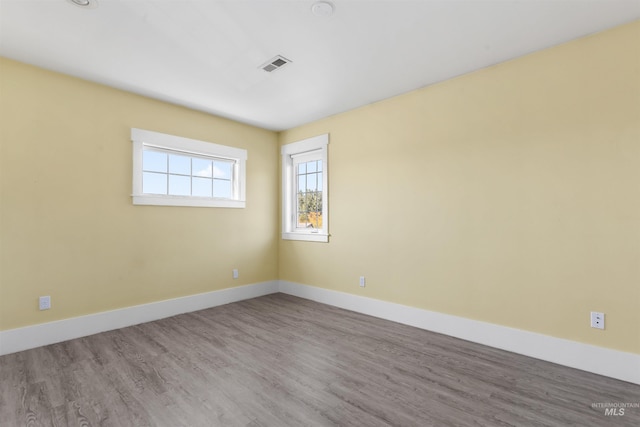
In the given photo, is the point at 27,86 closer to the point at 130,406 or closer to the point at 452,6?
the point at 130,406

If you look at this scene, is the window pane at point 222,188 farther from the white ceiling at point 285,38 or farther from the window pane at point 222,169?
the white ceiling at point 285,38

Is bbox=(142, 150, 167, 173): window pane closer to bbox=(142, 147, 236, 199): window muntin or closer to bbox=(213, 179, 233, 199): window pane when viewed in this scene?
bbox=(142, 147, 236, 199): window muntin

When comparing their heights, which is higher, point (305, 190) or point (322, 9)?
point (322, 9)

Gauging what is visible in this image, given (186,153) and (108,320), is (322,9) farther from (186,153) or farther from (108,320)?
(108,320)

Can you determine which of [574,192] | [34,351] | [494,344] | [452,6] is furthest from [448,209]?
[34,351]

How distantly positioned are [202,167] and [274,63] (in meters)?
1.89

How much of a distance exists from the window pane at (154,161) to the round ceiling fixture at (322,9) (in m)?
2.53

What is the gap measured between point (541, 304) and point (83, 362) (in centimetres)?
371

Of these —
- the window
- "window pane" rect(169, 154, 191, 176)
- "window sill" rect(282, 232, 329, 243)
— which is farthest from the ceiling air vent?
"window sill" rect(282, 232, 329, 243)

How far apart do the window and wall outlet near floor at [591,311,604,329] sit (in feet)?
8.88

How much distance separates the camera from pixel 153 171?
11.7ft

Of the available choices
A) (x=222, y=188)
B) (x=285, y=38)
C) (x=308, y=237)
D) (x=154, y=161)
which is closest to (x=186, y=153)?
(x=154, y=161)

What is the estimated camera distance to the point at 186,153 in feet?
12.6

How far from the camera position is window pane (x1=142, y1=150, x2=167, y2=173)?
11.5 ft
